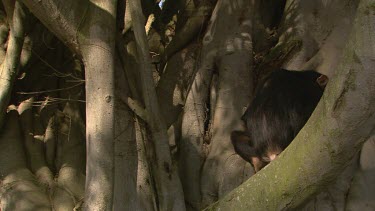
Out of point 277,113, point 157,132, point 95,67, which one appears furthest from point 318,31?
point 95,67

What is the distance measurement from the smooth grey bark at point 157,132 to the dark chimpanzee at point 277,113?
62 centimetres

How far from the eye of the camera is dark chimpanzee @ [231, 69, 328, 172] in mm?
3605

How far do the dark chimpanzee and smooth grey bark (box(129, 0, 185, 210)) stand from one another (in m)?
0.62

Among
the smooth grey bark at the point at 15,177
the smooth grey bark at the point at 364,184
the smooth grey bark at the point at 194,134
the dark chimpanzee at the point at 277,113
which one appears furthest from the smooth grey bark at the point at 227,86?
the smooth grey bark at the point at 15,177

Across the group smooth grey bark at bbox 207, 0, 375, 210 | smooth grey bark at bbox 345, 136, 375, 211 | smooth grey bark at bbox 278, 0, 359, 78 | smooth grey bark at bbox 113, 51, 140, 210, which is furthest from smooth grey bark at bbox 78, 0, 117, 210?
smooth grey bark at bbox 278, 0, 359, 78

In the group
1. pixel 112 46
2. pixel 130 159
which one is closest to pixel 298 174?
pixel 112 46

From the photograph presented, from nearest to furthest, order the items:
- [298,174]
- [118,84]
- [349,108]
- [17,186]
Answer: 1. [349,108]
2. [298,174]
3. [118,84]
4. [17,186]

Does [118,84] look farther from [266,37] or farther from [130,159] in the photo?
[266,37]

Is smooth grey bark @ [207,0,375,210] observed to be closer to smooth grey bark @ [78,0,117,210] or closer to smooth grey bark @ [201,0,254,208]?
smooth grey bark @ [78,0,117,210]

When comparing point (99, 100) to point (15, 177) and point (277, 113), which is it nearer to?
point (277, 113)

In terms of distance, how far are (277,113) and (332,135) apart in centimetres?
157

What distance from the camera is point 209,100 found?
4.46 meters

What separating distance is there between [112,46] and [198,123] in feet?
3.72

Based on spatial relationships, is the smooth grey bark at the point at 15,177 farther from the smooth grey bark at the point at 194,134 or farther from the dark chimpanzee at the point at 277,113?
the dark chimpanzee at the point at 277,113
